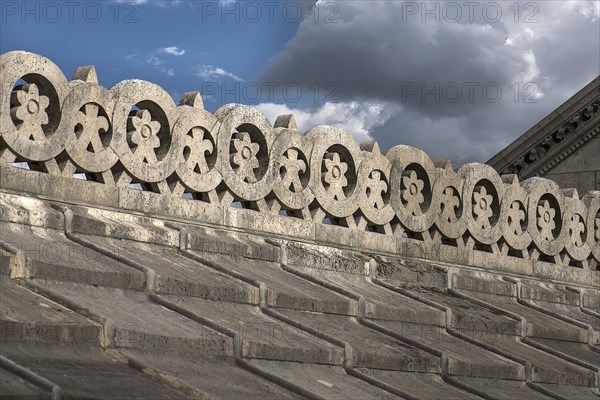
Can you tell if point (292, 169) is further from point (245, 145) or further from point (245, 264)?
point (245, 264)

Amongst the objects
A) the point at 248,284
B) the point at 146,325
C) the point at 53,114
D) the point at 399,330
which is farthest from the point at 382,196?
the point at 146,325

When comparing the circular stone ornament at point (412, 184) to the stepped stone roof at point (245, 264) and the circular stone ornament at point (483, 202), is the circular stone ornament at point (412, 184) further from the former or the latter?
the circular stone ornament at point (483, 202)

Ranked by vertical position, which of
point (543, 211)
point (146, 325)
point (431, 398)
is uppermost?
point (543, 211)

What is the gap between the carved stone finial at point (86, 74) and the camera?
332 inches

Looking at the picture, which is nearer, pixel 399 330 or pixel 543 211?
pixel 399 330

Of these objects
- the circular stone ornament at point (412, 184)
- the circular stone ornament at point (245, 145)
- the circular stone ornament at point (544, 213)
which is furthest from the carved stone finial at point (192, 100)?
the circular stone ornament at point (544, 213)

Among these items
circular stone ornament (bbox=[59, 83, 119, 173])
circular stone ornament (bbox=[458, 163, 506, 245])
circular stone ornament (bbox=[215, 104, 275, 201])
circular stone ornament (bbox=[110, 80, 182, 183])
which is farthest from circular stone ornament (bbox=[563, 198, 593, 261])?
circular stone ornament (bbox=[59, 83, 119, 173])

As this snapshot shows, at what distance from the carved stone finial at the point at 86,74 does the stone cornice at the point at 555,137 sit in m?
9.63

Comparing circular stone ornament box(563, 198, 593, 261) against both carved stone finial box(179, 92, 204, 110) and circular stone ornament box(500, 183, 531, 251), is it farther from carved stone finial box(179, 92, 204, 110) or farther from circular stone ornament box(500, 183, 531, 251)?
carved stone finial box(179, 92, 204, 110)

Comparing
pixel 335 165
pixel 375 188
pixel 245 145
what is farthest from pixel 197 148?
pixel 375 188

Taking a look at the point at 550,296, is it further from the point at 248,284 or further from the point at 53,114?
the point at 53,114

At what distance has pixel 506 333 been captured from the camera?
1045 cm

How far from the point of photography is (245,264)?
9008 millimetres

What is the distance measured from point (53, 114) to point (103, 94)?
433mm
